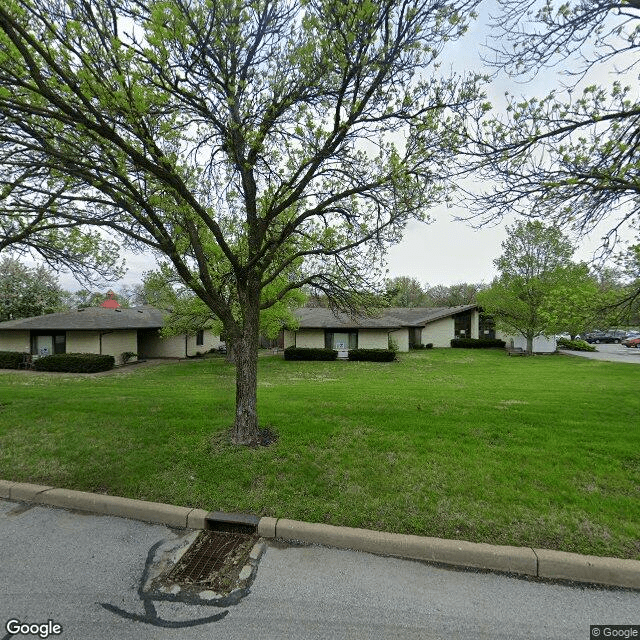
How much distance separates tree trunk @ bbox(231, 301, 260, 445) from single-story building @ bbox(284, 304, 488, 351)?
11281mm

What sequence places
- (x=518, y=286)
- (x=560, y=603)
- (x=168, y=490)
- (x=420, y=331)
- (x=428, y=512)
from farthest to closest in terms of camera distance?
(x=420, y=331), (x=518, y=286), (x=168, y=490), (x=428, y=512), (x=560, y=603)

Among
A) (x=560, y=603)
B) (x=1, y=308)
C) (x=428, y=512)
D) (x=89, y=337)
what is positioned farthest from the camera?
(x=1, y=308)

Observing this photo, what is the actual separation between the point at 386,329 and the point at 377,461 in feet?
62.3

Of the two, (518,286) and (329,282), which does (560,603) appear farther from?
(518,286)

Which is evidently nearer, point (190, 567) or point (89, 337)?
point (190, 567)

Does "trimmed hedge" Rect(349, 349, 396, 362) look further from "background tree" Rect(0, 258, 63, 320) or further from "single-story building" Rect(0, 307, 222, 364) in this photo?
"background tree" Rect(0, 258, 63, 320)

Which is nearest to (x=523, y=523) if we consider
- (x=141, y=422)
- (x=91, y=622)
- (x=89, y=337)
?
(x=91, y=622)

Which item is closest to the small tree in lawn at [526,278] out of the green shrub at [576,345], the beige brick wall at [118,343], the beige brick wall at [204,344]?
the green shrub at [576,345]

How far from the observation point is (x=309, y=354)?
21438 mm

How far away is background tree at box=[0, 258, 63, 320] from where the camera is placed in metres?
25.2

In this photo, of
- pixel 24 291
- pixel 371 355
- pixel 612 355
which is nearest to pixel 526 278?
pixel 612 355

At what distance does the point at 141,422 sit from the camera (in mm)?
6195

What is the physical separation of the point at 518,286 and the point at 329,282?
72.2 ft

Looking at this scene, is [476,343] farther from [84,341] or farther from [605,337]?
[84,341]
